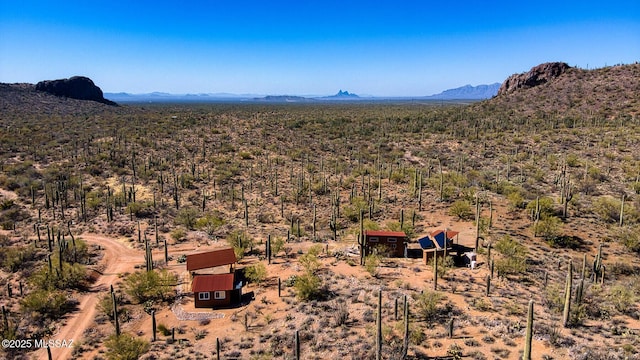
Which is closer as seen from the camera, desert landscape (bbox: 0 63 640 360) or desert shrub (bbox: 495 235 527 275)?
desert landscape (bbox: 0 63 640 360)

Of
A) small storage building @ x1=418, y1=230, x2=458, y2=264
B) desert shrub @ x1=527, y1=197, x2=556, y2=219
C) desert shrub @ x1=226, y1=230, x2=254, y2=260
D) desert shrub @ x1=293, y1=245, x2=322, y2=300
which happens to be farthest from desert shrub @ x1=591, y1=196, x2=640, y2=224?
desert shrub @ x1=226, y1=230, x2=254, y2=260

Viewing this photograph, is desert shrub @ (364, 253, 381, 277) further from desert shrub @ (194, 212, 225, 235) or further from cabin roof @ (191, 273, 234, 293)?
desert shrub @ (194, 212, 225, 235)

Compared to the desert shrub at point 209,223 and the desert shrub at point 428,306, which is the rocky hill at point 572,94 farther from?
the desert shrub at point 209,223

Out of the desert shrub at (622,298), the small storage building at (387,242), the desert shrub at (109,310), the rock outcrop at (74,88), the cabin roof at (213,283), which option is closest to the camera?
the desert shrub at (622,298)

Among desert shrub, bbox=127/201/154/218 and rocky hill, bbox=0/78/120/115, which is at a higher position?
rocky hill, bbox=0/78/120/115

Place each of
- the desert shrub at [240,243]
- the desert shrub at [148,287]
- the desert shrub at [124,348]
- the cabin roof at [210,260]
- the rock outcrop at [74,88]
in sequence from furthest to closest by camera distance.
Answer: the rock outcrop at [74,88] < the desert shrub at [240,243] < the cabin roof at [210,260] < the desert shrub at [148,287] < the desert shrub at [124,348]

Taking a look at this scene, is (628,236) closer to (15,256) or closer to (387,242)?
(387,242)

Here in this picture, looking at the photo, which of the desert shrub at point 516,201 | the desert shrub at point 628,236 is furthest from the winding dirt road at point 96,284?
the desert shrub at point 628,236
